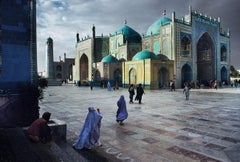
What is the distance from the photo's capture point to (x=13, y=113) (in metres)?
5.84

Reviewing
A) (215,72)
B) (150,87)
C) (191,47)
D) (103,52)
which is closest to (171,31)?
(191,47)

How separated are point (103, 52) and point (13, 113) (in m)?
36.9

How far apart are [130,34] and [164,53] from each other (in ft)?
40.2

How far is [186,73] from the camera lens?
103 ft

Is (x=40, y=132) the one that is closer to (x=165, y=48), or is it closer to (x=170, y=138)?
(x=170, y=138)

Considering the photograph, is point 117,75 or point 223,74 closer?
point 117,75

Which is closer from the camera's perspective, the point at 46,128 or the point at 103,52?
the point at 46,128

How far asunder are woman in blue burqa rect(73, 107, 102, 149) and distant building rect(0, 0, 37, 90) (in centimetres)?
265

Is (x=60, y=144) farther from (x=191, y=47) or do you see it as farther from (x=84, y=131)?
(x=191, y=47)

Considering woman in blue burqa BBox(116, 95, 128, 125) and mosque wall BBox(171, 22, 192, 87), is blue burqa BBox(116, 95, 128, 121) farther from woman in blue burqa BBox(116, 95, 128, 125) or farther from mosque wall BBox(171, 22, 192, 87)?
mosque wall BBox(171, 22, 192, 87)

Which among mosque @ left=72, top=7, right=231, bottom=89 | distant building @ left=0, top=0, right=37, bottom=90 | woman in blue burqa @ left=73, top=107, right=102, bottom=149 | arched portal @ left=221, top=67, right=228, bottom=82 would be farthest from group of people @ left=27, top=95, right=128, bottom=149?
arched portal @ left=221, top=67, right=228, bottom=82

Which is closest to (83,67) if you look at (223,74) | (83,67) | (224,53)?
(83,67)

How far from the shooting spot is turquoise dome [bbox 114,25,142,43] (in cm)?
3953

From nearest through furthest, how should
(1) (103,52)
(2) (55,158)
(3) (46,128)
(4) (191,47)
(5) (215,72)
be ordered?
(2) (55,158)
(3) (46,128)
(4) (191,47)
(5) (215,72)
(1) (103,52)
